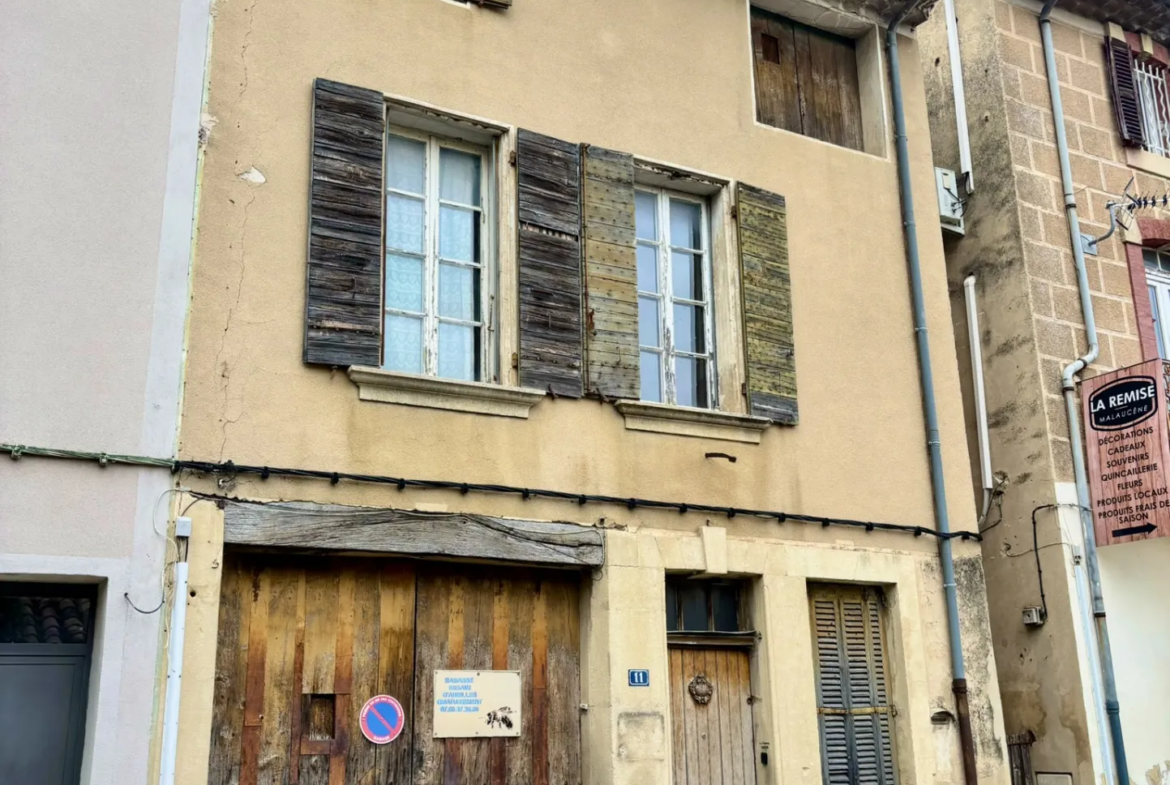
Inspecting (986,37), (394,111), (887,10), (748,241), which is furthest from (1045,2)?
(394,111)

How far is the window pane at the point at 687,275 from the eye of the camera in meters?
8.35

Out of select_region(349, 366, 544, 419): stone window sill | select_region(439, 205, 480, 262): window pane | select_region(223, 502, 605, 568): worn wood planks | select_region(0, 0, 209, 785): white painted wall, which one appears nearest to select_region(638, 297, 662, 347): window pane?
select_region(349, 366, 544, 419): stone window sill

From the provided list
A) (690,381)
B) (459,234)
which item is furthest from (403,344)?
(690,381)

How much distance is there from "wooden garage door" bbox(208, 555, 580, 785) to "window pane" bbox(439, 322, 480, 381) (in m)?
1.19

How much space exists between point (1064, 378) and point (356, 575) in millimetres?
6063

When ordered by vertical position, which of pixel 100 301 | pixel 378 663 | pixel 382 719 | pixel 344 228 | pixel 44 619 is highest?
pixel 344 228

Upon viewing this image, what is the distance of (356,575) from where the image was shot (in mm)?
6738

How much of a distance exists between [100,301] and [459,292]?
217 centimetres

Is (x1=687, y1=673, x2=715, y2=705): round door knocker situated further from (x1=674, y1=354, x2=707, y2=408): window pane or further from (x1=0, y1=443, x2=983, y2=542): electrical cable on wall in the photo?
(x1=674, y1=354, x2=707, y2=408): window pane

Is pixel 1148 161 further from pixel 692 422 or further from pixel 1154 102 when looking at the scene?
A: pixel 692 422

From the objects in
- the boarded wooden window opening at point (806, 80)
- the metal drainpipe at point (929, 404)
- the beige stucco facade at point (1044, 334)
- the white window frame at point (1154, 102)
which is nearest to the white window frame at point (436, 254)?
the boarded wooden window opening at point (806, 80)

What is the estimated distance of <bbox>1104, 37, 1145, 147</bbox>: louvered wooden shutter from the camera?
1077 centimetres

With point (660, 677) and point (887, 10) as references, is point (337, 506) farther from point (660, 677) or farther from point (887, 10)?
point (887, 10)

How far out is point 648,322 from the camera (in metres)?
8.10
